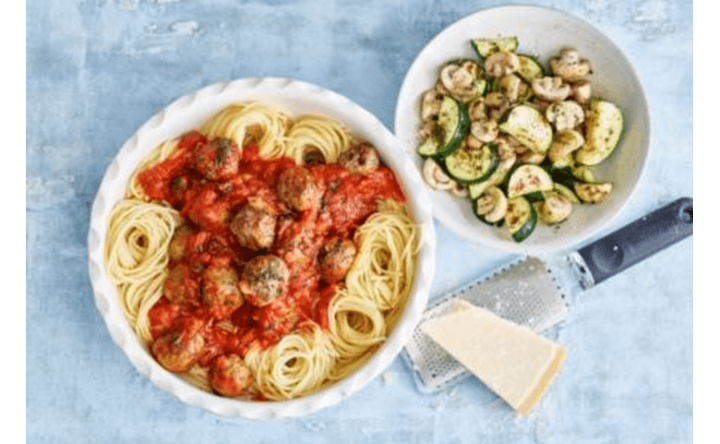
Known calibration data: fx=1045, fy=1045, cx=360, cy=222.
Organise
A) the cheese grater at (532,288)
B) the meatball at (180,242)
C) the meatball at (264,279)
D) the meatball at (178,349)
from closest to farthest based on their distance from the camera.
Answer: the meatball at (264,279)
the meatball at (178,349)
the meatball at (180,242)
the cheese grater at (532,288)

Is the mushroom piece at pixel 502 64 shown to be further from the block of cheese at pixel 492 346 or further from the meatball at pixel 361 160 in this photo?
the block of cheese at pixel 492 346

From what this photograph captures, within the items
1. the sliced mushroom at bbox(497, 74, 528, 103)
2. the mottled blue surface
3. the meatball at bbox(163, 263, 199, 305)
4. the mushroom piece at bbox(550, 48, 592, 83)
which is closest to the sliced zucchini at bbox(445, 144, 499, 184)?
the sliced mushroom at bbox(497, 74, 528, 103)

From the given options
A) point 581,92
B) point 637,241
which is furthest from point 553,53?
point 637,241

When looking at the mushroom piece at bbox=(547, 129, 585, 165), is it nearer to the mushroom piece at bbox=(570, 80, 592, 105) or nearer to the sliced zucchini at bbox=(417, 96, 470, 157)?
the mushroom piece at bbox=(570, 80, 592, 105)

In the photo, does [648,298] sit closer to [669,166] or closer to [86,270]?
[669,166]

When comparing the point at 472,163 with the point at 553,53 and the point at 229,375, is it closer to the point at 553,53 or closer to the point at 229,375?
the point at 553,53

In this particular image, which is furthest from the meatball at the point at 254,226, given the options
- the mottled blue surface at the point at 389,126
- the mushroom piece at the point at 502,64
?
the mushroom piece at the point at 502,64
